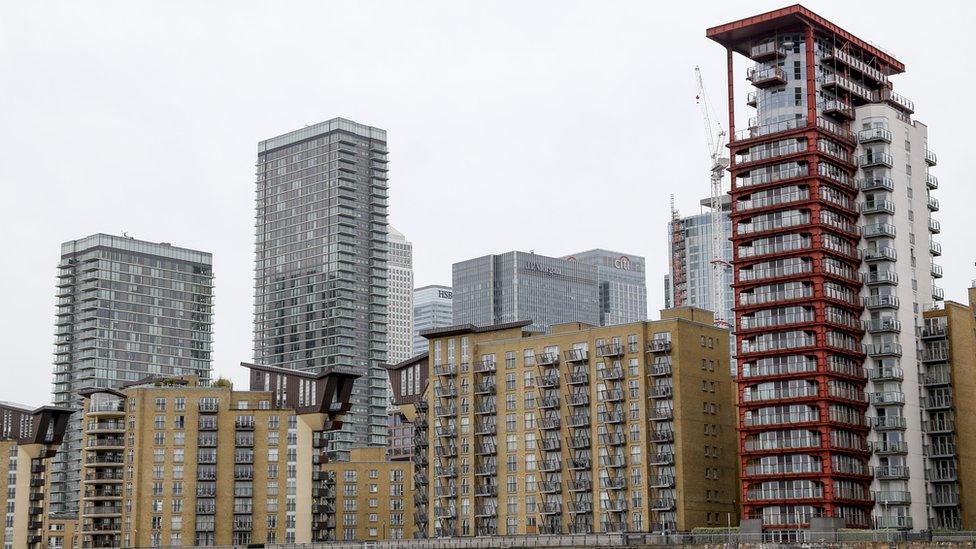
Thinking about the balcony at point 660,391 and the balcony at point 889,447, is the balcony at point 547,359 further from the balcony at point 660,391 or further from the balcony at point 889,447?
the balcony at point 889,447

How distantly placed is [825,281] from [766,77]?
28.8m

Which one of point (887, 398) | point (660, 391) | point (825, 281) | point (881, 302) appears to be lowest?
point (887, 398)

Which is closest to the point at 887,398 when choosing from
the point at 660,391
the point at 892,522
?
the point at 892,522

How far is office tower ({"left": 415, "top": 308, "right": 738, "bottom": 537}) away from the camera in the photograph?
179 meters

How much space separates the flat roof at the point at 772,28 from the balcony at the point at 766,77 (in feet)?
14.2

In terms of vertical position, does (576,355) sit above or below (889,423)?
above

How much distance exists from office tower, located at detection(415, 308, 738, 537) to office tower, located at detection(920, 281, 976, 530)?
25.6 m

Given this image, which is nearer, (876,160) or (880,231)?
(880,231)

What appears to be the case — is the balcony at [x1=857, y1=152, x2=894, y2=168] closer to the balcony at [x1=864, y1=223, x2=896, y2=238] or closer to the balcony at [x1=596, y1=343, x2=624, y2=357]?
the balcony at [x1=864, y1=223, x2=896, y2=238]

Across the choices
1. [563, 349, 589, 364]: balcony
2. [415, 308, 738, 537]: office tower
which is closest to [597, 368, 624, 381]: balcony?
[415, 308, 738, 537]: office tower

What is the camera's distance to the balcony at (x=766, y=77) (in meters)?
181

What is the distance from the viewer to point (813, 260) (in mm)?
170750

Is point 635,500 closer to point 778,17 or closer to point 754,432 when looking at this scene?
point 754,432

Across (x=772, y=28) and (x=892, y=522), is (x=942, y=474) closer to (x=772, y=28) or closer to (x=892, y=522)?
(x=892, y=522)
